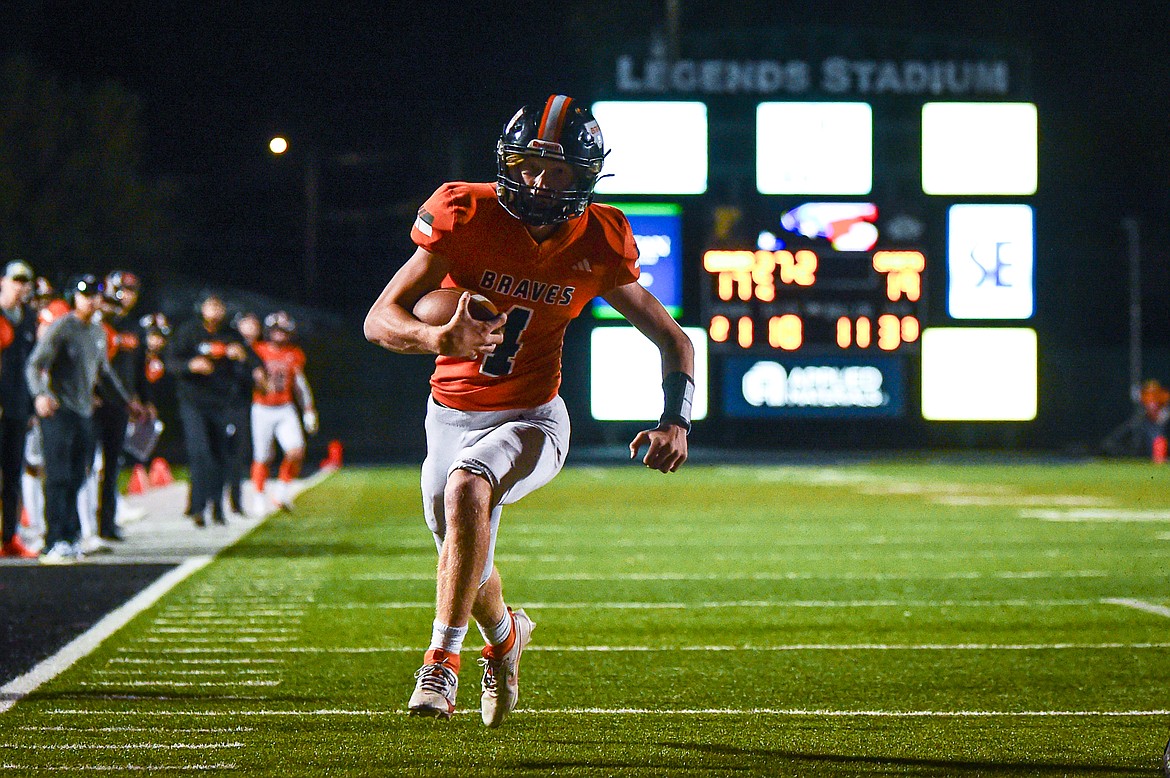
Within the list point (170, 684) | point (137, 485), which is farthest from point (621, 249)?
point (137, 485)

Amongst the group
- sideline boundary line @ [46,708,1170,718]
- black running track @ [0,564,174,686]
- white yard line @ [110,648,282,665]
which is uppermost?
sideline boundary line @ [46,708,1170,718]

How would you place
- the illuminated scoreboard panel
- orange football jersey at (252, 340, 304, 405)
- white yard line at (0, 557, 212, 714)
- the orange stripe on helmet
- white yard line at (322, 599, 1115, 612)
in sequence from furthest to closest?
the illuminated scoreboard panel → orange football jersey at (252, 340, 304, 405) → white yard line at (322, 599, 1115, 612) → white yard line at (0, 557, 212, 714) → the orange stripe on helmet

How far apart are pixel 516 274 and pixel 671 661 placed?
7.06ft

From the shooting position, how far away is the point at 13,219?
3250 centimetres

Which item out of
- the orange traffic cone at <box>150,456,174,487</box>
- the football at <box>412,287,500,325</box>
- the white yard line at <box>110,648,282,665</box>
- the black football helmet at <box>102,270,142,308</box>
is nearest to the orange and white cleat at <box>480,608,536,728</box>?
the football at <box>412,287,500,325</box>

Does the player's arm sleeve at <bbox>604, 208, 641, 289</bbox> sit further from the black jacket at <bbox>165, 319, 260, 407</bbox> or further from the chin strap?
the black jacket at <bbox>165, 319, 260, 407</bbox>

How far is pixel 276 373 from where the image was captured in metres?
13.5

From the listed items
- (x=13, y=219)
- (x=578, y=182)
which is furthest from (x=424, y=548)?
(x=13, y=219)

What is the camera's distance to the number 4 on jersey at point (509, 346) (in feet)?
15.4

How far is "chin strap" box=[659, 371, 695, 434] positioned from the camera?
4594 mm

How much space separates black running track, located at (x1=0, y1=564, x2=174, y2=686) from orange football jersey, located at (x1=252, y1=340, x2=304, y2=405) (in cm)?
407

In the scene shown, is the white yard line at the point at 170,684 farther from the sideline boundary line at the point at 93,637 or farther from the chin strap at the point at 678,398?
the chin strap at the point at 678,398

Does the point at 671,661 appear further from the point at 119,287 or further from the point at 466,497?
the point at 119,287

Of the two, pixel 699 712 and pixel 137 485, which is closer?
pixel 699 712
